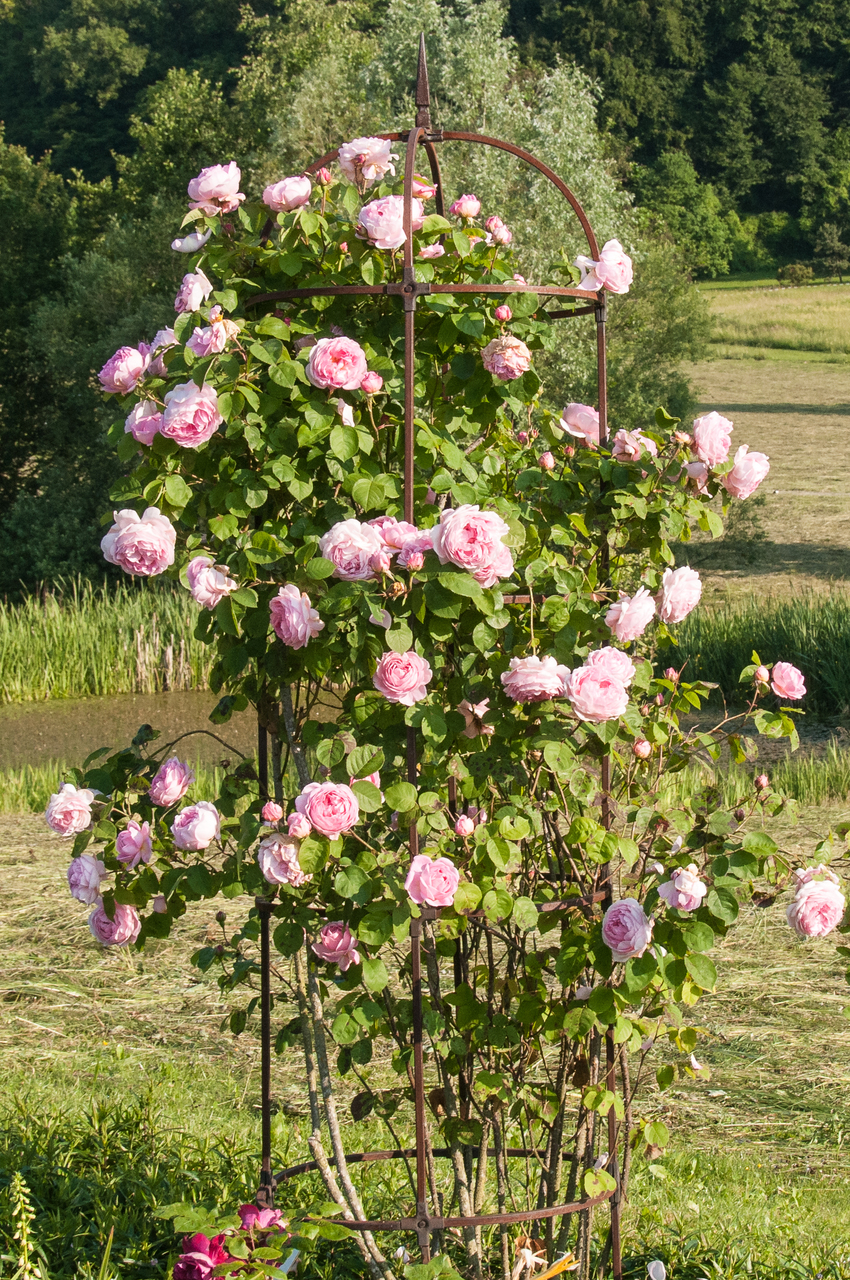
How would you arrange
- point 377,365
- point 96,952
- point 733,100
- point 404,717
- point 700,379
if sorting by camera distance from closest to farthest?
point 404,717 → point 377,365 → point 96,952 → point 700,379 → point 733,100

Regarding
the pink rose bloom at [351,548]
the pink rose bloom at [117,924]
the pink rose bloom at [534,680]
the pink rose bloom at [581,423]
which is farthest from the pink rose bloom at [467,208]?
the pink rose bloom at [117,924]

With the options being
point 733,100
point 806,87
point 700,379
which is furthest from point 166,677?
point 806,87

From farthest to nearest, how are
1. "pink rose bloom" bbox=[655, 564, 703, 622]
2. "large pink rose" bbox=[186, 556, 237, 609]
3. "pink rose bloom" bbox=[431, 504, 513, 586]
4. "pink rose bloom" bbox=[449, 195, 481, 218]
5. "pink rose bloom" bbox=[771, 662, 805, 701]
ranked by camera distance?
"pink rose bloom" bbox=[449, 195, 481, 218]
"pink rose bloom" bbox=[655, 564, 703, 622]
"pink rose bloom" bbox=[771, 662, 805, 701]
"large pink rose" bbox=[186, 556, 237, 609]
"pink rose bloom" bbox=[431, 504, 513, 586]

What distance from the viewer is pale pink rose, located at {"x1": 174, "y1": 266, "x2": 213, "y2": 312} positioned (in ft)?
6.22

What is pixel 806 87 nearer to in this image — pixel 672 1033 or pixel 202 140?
pixel 202 140

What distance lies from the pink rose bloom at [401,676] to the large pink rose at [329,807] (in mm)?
141

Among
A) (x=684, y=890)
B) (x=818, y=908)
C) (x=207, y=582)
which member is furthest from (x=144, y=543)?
(x=818, y=908)

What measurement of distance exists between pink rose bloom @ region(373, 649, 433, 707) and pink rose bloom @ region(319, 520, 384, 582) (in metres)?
0.12

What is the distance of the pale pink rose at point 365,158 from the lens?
76.5 inches

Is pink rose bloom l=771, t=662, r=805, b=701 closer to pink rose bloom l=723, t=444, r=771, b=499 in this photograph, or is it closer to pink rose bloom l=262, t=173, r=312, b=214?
pink rose bloom l=723, t=444, r=771, b=499

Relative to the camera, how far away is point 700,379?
85.0 ft

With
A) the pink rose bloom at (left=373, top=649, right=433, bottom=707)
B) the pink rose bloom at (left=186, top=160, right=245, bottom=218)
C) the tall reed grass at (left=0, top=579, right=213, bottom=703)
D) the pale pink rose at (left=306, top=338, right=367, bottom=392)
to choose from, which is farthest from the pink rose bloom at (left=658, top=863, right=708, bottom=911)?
the tall reed grass at (left=0, top=579, right=213, bottom=703)

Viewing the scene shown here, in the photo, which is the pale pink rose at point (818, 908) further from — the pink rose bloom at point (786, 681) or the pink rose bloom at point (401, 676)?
the pink rose bloom at point (401, 676)

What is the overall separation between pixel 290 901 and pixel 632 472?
2.81 feet
